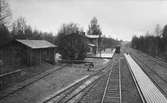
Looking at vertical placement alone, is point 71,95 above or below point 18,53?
below

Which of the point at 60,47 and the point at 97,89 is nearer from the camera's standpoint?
the point at 97,89

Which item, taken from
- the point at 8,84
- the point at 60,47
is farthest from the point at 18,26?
the point at 8,84

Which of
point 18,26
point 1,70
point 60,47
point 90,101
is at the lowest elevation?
point 90,101

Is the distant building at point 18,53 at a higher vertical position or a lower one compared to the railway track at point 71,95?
higher

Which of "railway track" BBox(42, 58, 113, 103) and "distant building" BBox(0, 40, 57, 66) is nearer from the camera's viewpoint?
"railway track" BBox(42, 58, 113, 103)

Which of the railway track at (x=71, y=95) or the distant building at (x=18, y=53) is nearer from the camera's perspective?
the railway track at (x=71, y=95)

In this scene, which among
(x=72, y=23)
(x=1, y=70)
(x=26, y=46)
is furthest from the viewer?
(x=72, y=23)

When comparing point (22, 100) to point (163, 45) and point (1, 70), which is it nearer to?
point (1, 70)

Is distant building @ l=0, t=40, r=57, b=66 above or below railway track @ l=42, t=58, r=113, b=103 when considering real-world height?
above

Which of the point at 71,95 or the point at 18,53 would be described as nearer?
the point at 71,95

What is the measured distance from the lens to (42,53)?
26922 mm

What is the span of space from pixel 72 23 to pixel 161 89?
2702 inches

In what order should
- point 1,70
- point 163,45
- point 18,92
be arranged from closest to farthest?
point 18,92, point 1,70, point 163,45

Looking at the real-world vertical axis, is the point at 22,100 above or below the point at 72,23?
below
